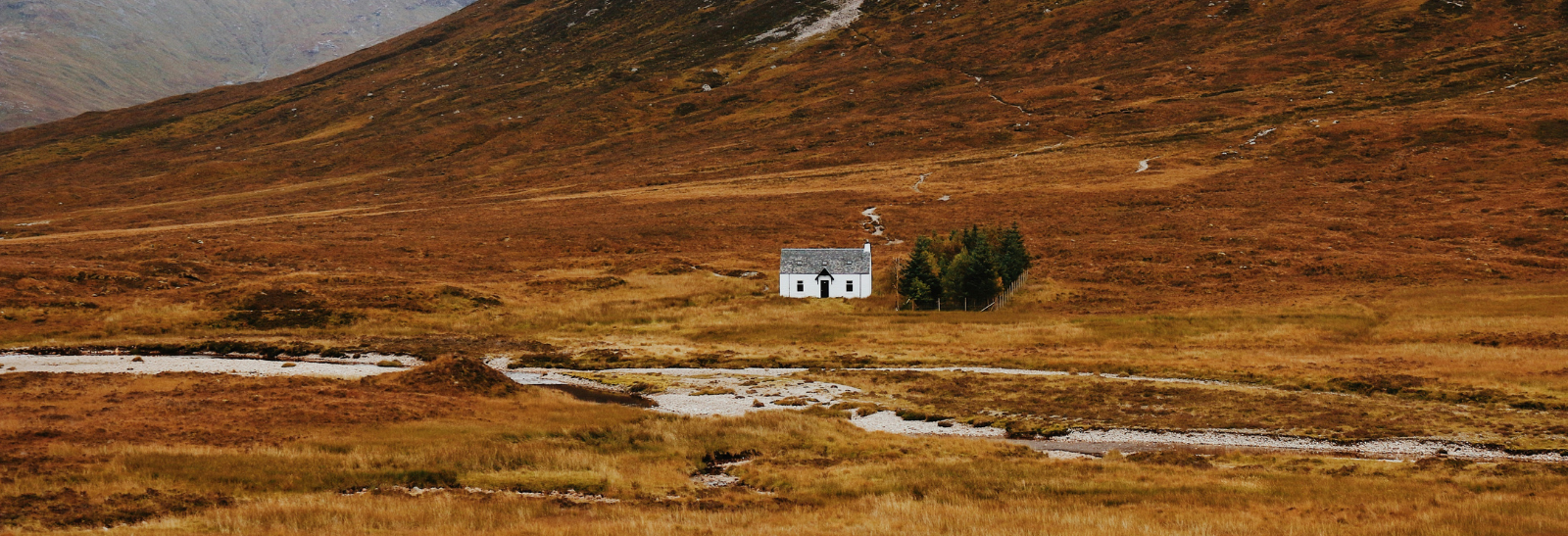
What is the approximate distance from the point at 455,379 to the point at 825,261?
51.3 meters

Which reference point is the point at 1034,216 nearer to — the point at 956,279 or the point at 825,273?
the point at 956,279

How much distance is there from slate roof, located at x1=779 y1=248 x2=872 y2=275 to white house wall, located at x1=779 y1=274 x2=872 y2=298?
40 cm

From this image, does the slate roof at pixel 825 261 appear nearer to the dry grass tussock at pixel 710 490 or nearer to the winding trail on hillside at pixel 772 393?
the winding trail on hillside at pixel 772 393

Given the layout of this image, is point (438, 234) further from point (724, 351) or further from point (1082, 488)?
point (1082, 488)

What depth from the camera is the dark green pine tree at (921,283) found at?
3472 inches

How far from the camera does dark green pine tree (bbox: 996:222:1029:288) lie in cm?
9100

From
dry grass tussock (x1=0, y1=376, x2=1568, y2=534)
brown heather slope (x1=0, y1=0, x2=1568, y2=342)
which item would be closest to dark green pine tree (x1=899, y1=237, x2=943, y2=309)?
brown heather slope (x1=0, y1=0, x2=1568, y2=342)

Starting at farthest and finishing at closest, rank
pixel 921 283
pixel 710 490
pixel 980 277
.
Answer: pixel 921 283 < pixel 980 277 < pixel 710 490

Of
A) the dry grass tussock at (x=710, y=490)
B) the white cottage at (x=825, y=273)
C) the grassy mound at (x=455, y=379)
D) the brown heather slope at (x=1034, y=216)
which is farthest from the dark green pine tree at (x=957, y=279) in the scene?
the dry grass tussock at (x=710, y=490)

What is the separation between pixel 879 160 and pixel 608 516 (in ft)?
555

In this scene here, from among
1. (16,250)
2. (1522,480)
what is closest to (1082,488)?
(1522,480)

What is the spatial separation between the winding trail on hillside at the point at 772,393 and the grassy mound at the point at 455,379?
7.14 m

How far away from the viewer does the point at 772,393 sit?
5247 cm

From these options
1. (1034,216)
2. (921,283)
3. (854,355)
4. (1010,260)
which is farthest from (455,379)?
(1034,216)
